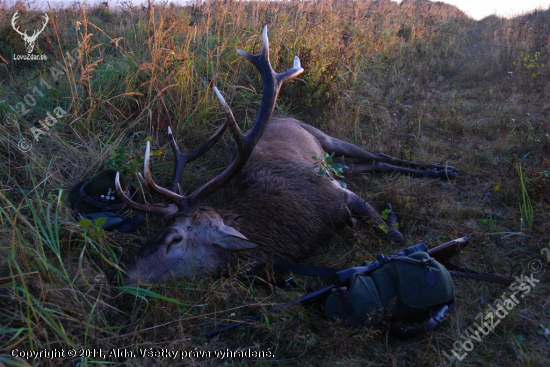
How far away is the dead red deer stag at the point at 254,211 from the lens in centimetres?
314

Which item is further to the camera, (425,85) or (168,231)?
(425,85)

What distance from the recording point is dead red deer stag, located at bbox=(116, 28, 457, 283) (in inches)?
124

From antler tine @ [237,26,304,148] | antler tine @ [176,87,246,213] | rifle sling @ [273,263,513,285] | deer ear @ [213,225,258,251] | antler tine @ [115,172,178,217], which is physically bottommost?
rifle sling @ [273,263,513,285]

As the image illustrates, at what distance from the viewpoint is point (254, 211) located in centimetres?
362

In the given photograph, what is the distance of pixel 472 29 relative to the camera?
11.5m

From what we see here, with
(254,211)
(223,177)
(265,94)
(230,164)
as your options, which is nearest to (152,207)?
(223,177)

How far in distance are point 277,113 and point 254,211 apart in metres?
2.29

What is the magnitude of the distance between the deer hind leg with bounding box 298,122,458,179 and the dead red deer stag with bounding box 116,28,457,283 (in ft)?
1.98

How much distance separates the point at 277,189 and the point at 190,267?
3.50ft

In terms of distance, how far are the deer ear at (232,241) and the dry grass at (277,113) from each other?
0.28 metres

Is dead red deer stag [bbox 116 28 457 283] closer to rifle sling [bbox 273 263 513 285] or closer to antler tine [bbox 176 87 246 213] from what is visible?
antler tine [bbox 176 87 246 213]

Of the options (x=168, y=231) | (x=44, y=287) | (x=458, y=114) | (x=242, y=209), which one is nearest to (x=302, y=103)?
(x=458, y=114)

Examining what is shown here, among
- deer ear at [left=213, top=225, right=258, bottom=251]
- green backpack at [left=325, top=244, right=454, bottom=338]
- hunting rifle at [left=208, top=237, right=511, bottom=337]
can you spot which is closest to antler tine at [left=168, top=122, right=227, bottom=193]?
deer ear at [left=213, top=225, right=258, bottom=251]

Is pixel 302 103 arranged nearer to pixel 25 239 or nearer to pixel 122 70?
pixel 122 70
